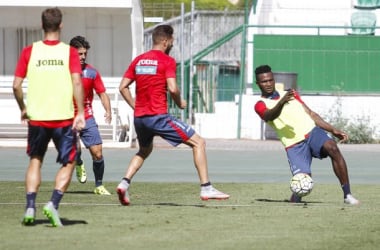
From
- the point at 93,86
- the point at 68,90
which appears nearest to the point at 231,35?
the point at 93,86

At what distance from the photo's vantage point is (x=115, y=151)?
84.9 feet

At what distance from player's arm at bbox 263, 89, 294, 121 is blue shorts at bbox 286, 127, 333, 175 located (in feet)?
1.57

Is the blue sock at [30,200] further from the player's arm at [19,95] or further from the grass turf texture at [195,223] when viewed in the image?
the player's arm at [19,95]

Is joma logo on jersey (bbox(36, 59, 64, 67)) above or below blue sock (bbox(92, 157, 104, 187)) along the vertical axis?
above

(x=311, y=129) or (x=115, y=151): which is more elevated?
(x=311, y=129)

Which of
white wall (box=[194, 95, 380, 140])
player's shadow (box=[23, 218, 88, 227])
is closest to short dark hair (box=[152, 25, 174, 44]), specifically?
player's shadow (box=[23, 218, 88, 227])

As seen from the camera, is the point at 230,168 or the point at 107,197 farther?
the point at 230,168

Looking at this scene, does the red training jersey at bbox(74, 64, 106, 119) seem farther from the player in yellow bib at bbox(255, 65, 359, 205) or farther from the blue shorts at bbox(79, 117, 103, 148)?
the player in yellow bib at bbox(255, 65, 359, 205)

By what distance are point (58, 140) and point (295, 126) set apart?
13.5 feet

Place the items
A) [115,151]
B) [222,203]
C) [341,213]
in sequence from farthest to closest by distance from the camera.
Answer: [115,151], [222,203], [341,213]

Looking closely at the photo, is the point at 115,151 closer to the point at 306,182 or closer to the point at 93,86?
the point at 93,86

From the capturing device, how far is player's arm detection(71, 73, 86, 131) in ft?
35.2

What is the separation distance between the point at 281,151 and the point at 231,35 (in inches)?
259

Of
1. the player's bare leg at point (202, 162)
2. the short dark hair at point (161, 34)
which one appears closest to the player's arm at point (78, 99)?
the short dark hair at point (161, 34)
